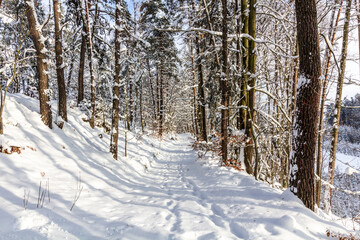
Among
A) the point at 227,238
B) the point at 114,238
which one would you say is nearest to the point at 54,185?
the point at 114,238

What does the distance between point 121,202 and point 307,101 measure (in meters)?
4.93

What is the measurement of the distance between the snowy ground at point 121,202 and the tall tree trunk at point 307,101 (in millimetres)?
442

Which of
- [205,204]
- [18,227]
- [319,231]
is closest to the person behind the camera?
[18,227]

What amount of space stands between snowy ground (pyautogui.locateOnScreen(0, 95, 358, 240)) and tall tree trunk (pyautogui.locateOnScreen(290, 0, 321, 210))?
1.45 feet

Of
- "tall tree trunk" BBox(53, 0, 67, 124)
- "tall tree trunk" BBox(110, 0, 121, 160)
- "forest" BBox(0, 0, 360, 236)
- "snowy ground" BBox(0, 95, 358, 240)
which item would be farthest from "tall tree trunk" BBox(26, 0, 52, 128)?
"tall tree trunk" BBox(110, 0, 121, 160)

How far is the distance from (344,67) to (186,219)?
827cm

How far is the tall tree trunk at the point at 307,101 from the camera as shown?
151 inches

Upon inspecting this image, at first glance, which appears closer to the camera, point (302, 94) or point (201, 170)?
point (302, 94)

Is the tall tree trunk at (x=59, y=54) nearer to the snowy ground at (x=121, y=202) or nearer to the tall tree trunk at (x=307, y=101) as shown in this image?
the snowy ground at (x=121, y=202)

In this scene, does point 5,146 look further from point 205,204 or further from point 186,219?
point 205,204

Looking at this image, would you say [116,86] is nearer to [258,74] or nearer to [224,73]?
[224,73]

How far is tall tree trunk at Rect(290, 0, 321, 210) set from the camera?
3.83m

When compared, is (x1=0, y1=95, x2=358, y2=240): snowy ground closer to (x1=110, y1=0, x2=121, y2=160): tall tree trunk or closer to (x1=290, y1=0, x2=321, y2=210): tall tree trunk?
(x1=290, y1=0, x2=321, y2=210): tall tree trunk

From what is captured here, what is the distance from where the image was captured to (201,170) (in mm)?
8562
